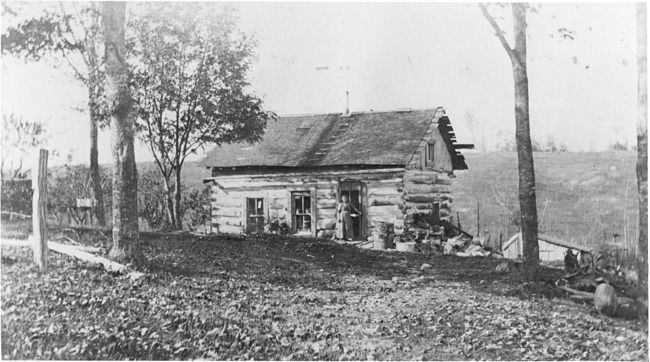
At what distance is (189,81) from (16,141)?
2780mm

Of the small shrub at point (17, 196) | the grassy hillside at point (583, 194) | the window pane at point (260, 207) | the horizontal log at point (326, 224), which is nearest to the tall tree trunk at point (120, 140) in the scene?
the small shrub at point (17, 196)

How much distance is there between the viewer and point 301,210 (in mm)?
14828

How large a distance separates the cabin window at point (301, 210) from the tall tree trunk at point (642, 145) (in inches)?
362

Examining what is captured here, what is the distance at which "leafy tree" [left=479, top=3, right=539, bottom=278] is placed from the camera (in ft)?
23.2

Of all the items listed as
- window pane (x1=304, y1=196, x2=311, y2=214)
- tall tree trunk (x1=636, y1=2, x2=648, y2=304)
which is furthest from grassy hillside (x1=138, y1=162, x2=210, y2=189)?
tall tree trunk (x1=636, y1=2, x2=648, y2=304)

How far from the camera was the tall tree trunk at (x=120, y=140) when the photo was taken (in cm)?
695

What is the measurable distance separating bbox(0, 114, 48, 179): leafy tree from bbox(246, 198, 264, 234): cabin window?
27.7 feet

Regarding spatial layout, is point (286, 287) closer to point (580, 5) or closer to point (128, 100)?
point (128, 100)

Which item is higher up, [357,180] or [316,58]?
[316,58]

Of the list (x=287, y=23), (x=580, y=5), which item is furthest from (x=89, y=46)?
(x=580, y=5)

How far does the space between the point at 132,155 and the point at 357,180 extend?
785cm

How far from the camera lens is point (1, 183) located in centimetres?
655

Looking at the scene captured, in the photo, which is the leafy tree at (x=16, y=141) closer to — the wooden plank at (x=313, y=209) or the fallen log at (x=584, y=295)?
the fallen log at (x=584, y=295)

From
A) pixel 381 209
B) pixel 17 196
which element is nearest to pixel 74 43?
pixel 17 196
